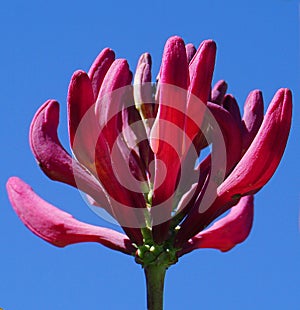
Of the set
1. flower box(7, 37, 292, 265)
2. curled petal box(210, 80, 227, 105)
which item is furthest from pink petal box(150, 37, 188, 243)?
curled petal box(210, 80, 227, 105)

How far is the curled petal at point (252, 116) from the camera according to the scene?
3193mm

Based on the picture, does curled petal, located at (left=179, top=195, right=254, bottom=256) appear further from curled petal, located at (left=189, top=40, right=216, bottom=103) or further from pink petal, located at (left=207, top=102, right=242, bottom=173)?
curled petal, located at (left=189, top=40, right=216, bottom=103)

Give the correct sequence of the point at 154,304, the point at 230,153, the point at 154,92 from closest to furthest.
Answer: the point at 154,304 < the point at 230,153 < the point at 154,92

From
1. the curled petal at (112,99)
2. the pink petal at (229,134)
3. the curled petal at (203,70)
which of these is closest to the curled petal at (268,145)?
the pink petal at (229,134)

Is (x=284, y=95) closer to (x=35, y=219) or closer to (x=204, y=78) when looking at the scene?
(x=204, y=78)

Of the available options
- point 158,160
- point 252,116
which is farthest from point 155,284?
point 252,116

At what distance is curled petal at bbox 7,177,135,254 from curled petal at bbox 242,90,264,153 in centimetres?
60

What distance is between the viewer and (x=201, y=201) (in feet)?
10.0

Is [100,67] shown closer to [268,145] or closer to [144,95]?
[144,95]

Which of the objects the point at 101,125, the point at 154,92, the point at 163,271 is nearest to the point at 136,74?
the point at 154,92

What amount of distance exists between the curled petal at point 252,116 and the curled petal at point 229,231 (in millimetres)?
334

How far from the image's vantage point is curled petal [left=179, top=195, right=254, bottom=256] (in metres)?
3.17

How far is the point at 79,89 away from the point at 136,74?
2.35 feet

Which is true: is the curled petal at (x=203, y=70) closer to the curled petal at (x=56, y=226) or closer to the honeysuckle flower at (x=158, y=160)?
the honeysuckle flower at (x=158, y=160)
